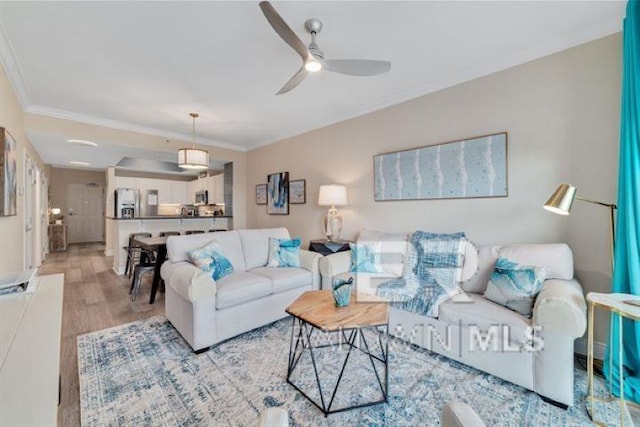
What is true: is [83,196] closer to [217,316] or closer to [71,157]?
[71,157]

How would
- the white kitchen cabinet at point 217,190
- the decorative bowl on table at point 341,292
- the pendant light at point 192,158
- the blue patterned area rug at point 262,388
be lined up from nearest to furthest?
the blue patterned area rug at point 262,388 → the decorative bowl on table at point 341,292 → the pendant light at point 192,158 → the white kitchen cabinet at point 217,190

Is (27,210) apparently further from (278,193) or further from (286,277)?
(286,277)

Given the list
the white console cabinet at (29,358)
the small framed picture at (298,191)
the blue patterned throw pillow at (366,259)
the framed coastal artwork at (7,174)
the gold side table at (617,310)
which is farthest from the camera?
the small framed picture at (298,191)

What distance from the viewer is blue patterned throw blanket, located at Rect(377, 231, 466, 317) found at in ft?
7.55

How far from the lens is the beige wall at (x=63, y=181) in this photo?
873 centimetres

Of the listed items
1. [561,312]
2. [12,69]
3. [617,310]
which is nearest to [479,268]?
[561,312]

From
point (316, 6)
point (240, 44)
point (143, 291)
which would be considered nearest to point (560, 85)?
point (316, 6)

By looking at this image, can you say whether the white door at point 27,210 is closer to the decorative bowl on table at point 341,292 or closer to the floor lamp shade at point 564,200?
the decorative bowl on table at point 341,292

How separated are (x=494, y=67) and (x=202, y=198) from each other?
688cm

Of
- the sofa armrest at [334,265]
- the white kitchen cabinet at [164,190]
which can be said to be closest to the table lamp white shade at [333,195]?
the sofa armrest at [334,265]

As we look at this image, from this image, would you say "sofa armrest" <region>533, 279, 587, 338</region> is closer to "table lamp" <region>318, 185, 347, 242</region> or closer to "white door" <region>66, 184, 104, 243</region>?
"table lamp" <region>318, 185, 347, 242</region>

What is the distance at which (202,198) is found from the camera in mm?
7379

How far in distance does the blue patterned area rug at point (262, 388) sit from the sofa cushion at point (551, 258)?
744 mm

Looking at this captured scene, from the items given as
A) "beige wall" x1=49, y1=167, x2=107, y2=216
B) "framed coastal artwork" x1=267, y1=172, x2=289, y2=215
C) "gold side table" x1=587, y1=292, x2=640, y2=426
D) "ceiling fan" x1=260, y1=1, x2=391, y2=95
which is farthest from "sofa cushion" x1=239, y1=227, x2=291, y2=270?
"beige wall" x1=49, y1=167, x2=107, y2=216
